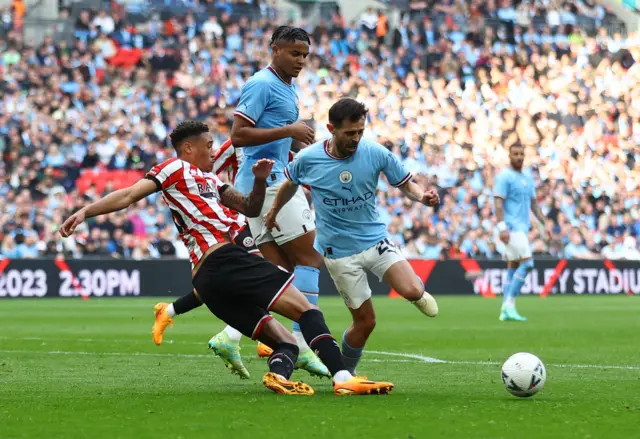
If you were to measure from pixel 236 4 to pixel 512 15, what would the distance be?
28.4 ft

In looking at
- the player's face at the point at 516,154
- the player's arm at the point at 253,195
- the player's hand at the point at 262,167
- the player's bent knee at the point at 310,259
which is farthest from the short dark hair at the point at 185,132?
the player's face at the point at 516,154

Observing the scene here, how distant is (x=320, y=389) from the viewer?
27.0 feet

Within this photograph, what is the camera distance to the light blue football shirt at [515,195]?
57.7 ft

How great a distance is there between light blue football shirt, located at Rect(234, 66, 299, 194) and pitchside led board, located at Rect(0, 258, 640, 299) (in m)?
14.2

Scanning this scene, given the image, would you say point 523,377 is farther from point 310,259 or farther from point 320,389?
point 310,259

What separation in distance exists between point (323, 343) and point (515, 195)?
34.1 ft

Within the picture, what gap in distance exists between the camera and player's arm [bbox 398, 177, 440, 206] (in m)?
8.10

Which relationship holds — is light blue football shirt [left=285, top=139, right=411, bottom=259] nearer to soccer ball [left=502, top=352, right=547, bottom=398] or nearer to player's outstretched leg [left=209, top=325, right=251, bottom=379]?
player's outstretched leg [left=209, top=325, right=251, bottom=379]

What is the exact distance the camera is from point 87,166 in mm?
26125

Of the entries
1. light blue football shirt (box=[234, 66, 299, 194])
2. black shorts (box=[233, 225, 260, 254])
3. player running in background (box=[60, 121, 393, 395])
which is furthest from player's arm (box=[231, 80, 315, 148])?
black shorts (box=[233, 225, 260, 254])

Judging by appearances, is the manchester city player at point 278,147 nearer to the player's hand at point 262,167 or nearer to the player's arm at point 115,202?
the player's hand at point 262,167

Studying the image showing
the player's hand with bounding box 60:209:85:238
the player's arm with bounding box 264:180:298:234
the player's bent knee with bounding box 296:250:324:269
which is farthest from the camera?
the player's bent knee with bounding box 296:250:324:269

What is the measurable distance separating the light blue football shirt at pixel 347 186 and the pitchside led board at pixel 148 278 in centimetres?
1508

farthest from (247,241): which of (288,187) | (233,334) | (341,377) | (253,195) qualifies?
(341,377)
